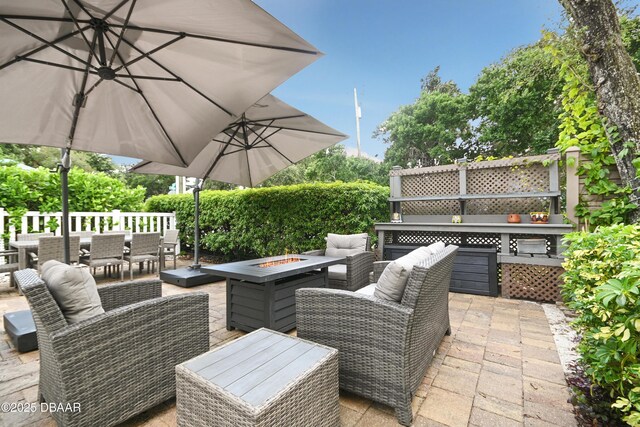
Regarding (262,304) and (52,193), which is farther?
(52,193)

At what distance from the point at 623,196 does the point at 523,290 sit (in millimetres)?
1648

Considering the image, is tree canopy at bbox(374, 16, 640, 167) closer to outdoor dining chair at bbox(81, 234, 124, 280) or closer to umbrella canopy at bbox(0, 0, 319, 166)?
umbrella canopy at bbox(0, 0, 319, 166)

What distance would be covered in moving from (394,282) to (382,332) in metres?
0.32

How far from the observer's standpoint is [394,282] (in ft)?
5.93

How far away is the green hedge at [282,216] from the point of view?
520 centimetres

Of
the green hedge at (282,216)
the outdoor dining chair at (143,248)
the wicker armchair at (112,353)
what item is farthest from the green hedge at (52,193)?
the wicker armchair at (112,353)

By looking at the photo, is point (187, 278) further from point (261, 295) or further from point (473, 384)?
point (473, 384)

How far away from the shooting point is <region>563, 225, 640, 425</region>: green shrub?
1.07m

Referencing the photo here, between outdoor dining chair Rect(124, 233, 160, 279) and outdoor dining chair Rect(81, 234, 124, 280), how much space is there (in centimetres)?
17

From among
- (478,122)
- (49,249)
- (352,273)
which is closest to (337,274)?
(352,273)

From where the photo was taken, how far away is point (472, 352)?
2.53 m

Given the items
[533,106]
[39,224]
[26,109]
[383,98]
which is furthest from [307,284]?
[383,98]

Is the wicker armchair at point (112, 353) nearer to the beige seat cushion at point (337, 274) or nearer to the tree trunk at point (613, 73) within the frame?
the beige seat cushion at point (337, 274)

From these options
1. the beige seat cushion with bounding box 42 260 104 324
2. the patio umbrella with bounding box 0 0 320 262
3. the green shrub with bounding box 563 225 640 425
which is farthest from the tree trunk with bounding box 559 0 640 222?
the beige seat cushion with bounding box 42 260 104 324
